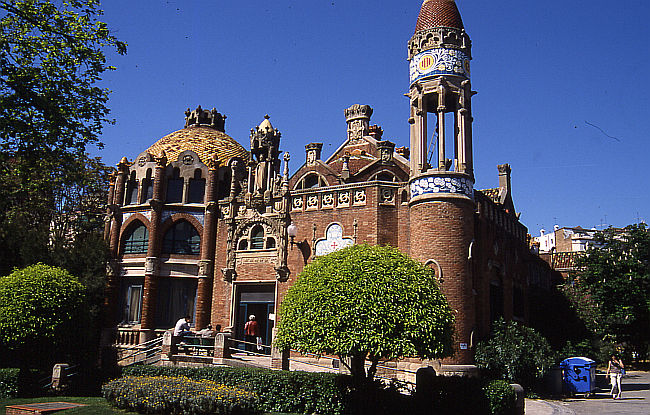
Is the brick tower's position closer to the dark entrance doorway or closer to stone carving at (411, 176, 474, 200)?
stone carving at (411, 176, 474, 200)

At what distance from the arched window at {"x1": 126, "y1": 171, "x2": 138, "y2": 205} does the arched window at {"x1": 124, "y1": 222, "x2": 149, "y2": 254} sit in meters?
1.44

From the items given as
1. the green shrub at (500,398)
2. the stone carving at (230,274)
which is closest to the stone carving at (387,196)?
the stone carving at (230,274)

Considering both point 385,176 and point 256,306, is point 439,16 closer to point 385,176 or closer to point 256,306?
point 385,176

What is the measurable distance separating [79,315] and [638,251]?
28551mm

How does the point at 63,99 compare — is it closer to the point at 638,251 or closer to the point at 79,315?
the point at 79,315

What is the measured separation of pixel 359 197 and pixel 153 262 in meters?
11.1

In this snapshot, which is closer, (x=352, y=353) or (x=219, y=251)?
(x=352, y=353)

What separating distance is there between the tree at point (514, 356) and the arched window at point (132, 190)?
1895 centimetres

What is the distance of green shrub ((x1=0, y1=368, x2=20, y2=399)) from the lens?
20469 millimetres

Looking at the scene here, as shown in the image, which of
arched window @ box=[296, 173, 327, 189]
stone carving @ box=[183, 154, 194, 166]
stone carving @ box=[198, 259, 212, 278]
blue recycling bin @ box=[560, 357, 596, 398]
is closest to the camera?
blue recycling bin @ box=[560, 357, 596, 398]

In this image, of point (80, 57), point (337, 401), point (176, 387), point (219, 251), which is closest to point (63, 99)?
point (80, 57)

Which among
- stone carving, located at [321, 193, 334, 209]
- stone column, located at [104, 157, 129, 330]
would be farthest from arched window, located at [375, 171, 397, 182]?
stone column, located at [104, 157, 129, 330]

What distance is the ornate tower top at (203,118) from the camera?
114 feet

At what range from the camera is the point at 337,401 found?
658 inches
